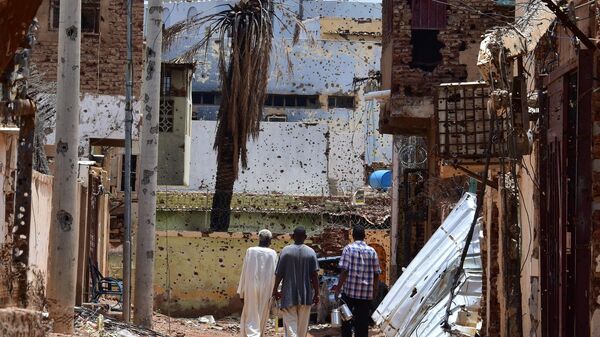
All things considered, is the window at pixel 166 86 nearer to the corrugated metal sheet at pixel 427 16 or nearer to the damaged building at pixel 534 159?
the corrugated metal sheet at pixel 427 16

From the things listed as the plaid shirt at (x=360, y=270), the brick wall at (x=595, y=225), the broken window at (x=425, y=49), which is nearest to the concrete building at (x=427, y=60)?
the broken window at (x=425, y=49)

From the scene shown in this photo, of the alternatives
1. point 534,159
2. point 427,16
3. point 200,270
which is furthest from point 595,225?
point 200,270

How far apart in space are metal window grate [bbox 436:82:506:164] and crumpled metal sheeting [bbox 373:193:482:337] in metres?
1.83

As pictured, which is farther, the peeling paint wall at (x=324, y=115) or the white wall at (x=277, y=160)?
the peeling paint wall at (x=324, y=115)

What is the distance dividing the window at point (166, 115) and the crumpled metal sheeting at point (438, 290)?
20.9 metres

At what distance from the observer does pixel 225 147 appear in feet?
105

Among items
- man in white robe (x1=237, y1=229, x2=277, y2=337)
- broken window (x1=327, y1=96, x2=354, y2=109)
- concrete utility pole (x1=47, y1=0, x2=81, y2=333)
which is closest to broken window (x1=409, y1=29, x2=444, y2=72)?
man in white robe (x1=237, y1=229, x2=277, y2=337)

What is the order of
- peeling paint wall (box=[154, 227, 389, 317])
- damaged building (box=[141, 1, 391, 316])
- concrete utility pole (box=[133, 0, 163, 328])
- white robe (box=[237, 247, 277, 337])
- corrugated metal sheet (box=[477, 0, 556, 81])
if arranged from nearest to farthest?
corrugated metal sheet (box=[477, 0, 556, 81]) < white robe (box=[237, 247, 277, 337]) < concrete utility pole (box=[133, 0, 163, 328]) < peeling paint wall (box=[154, 227, 389, 317]) < damaged building (box=[141, 1, 391, 316])

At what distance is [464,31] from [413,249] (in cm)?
585

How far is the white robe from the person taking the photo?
15.5m

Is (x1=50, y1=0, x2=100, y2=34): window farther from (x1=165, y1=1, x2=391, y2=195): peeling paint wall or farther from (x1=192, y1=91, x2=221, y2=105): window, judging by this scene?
(x1=192, y1=91, x2=221, y2=105): window

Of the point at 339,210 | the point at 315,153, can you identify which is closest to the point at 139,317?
the point at 339,210

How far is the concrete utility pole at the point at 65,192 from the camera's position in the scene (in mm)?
14383

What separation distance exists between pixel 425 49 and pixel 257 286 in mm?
9474
